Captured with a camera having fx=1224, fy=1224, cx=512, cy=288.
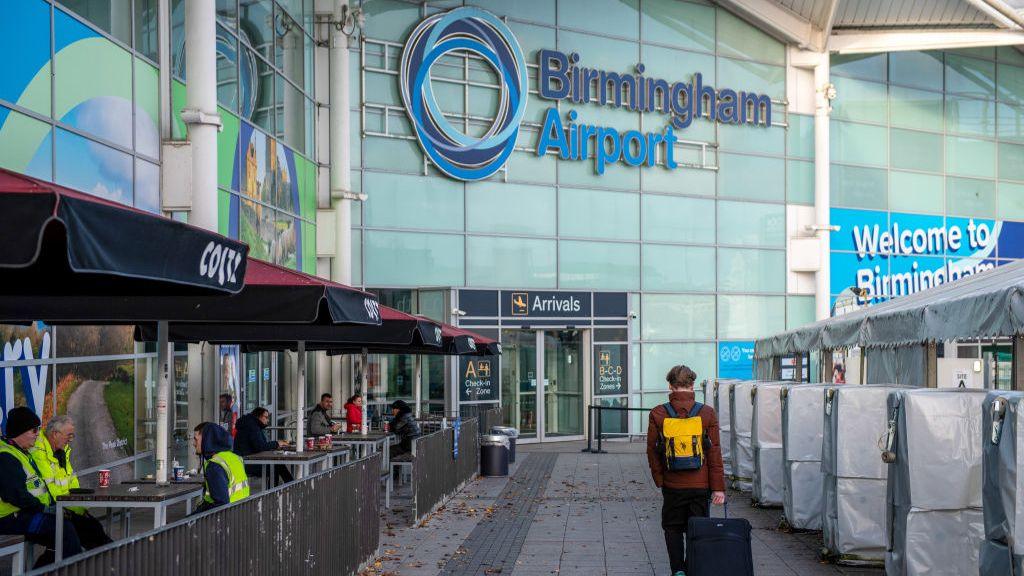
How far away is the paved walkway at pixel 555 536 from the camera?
11.7 meters

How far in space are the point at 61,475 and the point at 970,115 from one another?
33219 mm

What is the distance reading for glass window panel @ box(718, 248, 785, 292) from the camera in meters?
32.7

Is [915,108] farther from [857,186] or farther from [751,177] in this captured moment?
[751,177]

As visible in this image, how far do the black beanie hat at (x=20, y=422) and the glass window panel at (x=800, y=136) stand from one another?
90.5ft

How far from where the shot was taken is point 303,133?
24.7 m

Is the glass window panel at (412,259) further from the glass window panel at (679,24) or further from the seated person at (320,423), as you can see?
the seated person at (320,423)

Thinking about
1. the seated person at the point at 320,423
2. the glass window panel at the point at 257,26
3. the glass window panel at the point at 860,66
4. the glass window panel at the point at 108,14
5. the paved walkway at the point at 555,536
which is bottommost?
the paved walkway at the point at 555,536

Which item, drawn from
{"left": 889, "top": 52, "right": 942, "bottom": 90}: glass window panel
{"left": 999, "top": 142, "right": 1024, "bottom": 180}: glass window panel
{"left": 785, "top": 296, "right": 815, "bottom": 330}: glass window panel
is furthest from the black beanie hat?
{"left": 999, "top": 142, "right": 1024, "bottom": 180}: glass window panel

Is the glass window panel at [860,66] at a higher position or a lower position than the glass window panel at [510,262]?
higher

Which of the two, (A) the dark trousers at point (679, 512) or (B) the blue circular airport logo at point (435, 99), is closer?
(A) the dark trousers at point (679, 512)

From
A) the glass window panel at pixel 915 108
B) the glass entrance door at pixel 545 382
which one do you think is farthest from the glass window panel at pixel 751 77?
the glass entrance door at pixel 545 382

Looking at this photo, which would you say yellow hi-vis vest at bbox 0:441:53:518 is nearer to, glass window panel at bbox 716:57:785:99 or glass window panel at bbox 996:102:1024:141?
glass window panel at bbox 716:57:785:99

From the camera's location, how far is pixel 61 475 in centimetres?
968

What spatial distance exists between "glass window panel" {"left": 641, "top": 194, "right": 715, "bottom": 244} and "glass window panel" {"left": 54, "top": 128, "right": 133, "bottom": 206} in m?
18.3
